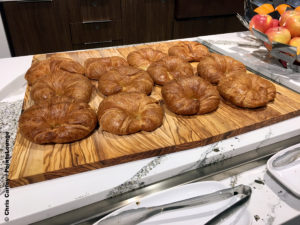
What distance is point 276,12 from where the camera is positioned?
1.58 meters

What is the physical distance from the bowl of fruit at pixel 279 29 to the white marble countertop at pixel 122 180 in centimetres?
44

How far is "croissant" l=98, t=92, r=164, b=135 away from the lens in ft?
3.08

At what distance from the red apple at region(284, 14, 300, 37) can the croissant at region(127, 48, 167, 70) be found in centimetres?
71

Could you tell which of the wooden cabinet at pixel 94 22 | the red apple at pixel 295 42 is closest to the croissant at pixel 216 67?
the red apple at pixel 295 42

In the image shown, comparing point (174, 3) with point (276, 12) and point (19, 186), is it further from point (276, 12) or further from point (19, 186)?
point (19, 186)

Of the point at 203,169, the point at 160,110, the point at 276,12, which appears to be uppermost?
the point at 276,12

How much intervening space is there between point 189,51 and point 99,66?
0.60m

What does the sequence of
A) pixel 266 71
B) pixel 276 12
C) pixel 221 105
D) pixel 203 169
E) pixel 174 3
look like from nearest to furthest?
pixel 203 169 → pixel 221 105 → pixel 266 71 → pixel 276 12 → pixel 174 3

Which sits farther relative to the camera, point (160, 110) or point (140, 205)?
point (160, 110)

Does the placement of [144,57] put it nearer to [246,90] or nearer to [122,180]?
[246,90]

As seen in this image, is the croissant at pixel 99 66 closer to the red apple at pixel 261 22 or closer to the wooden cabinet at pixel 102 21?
the red apple at pixel 261 22

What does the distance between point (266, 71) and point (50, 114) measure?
118 cm

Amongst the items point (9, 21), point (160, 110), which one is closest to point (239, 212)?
point (160, 110)

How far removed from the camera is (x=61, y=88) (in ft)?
3.79
